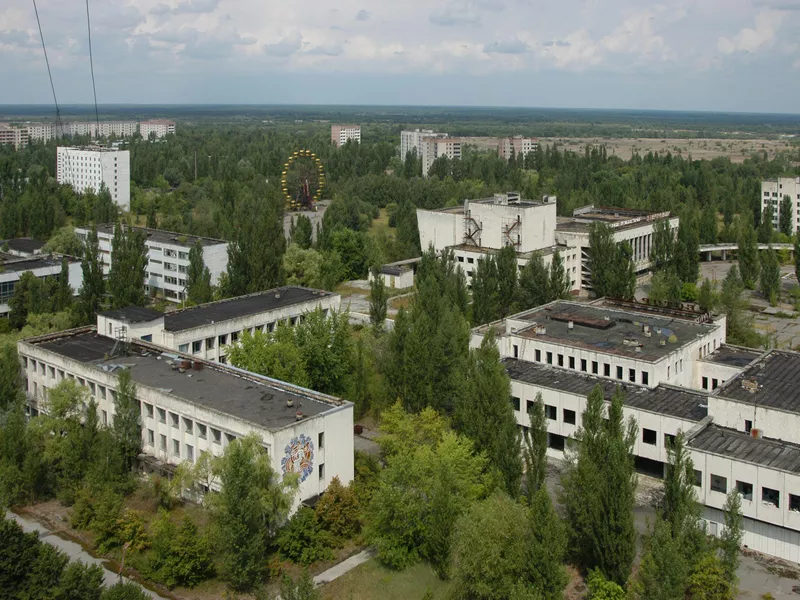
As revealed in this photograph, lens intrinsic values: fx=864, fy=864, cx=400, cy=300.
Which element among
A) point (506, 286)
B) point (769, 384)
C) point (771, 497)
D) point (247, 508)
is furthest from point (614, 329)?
point (247, 508)

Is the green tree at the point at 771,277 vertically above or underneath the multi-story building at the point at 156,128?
→ underneath

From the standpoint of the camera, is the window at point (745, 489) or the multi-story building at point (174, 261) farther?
the multi-story building at point (174, 261)

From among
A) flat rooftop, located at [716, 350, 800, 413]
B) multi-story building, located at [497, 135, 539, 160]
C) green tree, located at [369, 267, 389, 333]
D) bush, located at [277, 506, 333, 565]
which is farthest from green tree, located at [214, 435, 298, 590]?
multi-story building, located at [497, 135, 539, 160]

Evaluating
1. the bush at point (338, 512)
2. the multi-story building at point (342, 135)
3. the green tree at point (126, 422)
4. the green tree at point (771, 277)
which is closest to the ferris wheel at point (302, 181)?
the green tree at point (771, 277)

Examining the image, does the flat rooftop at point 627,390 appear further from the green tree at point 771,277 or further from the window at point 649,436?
the green tree at point 771,277

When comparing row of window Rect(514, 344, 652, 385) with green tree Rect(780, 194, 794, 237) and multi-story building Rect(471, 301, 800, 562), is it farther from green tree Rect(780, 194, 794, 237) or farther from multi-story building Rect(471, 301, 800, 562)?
green tree Rect(780, 194, 794, 237)
